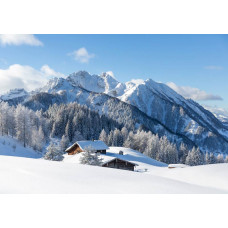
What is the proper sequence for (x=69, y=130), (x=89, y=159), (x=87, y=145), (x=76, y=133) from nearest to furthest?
(x=89, y=159)
(x=87, y=145)
(x=76, y=133)
(x=69, y=130)

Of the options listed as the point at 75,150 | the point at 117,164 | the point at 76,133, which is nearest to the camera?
the point at 117,164

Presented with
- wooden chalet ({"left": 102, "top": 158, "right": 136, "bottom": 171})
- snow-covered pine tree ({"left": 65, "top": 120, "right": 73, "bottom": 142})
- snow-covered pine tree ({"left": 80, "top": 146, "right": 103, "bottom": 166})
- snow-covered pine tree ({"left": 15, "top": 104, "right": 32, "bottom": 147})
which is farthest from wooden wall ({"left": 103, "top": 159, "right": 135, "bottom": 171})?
snow-covered pine tree ({"left": 65, "top": 120, "right": 73, "bottom": 142})

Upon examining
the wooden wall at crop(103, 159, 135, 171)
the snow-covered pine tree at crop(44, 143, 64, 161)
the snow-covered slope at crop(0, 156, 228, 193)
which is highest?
the snow-covered slope at crop(0, 156, 228, 193)

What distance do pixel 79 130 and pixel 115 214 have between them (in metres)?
92.6

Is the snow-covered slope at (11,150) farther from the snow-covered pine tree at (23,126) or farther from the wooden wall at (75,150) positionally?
the wooden wall at (75,150)

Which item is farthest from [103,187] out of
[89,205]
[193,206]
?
[193,206]

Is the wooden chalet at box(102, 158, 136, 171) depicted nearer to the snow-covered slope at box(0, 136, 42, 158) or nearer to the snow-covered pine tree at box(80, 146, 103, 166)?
the snow-covered pine tree at box(80, 146, 103, 166)

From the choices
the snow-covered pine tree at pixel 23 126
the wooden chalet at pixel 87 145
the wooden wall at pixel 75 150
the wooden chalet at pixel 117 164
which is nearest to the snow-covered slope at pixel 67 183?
the wooden chalet at pixel 117 164

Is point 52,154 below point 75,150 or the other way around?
the other way around

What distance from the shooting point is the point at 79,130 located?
94.8 m

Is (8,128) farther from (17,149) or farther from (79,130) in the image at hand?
(79,130)

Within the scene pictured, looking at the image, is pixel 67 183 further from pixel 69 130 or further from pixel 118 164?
pixel 69 130

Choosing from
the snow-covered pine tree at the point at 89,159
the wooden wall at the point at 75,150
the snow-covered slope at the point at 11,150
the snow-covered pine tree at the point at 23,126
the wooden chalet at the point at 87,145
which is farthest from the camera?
the snow-covered pine tree at the point at 23,126

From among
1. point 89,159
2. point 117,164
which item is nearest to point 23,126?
point 117,164
